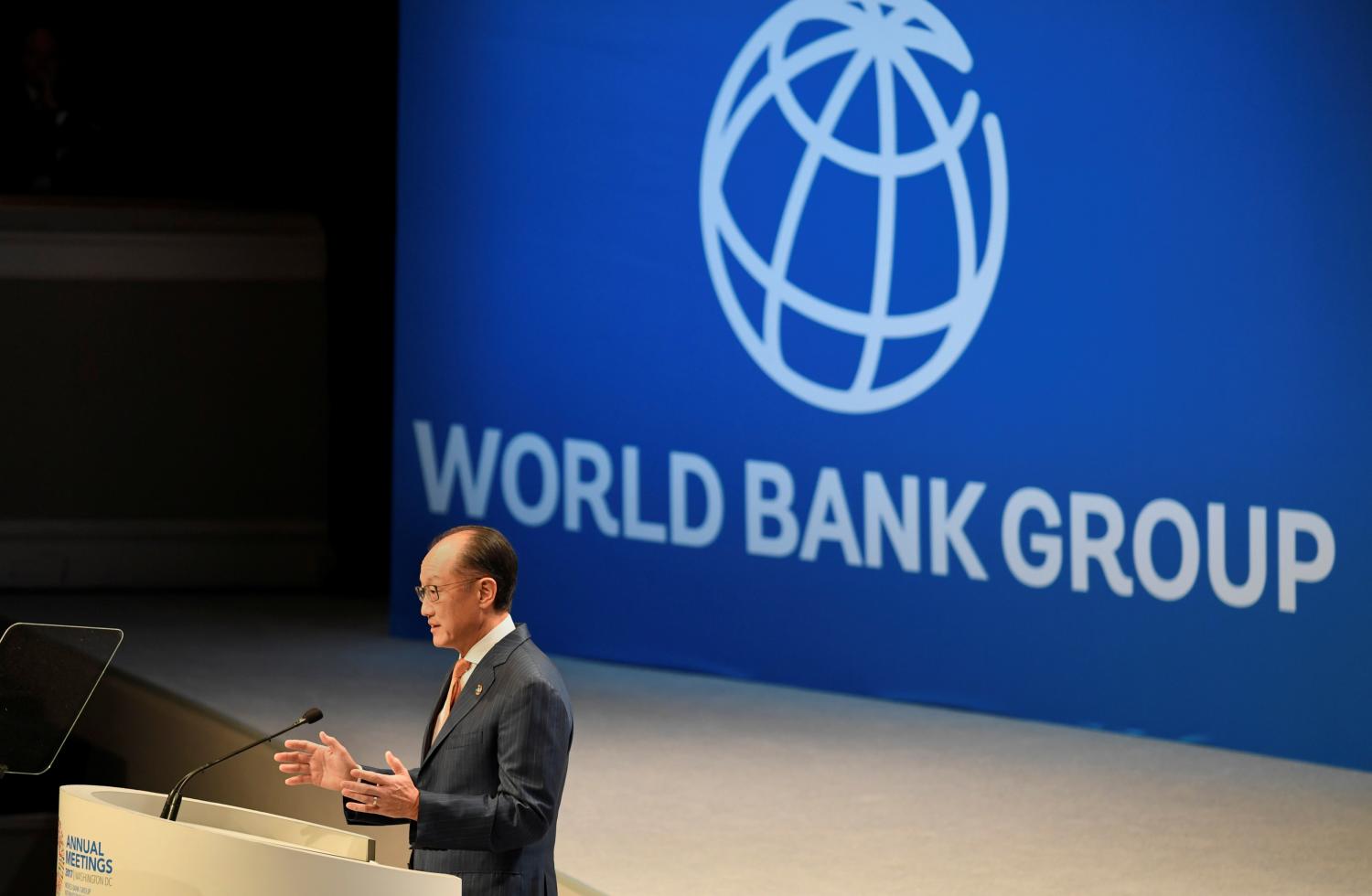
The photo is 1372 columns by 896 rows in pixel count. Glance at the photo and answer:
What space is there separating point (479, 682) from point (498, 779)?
134 mm

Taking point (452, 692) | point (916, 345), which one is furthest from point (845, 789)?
point (452, 692)

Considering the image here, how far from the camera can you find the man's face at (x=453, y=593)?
2.93 metres

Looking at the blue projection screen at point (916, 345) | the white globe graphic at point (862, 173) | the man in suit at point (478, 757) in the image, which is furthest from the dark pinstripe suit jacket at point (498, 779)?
the white globe graphic at point (862, 173)

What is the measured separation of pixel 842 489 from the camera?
20.7 ft

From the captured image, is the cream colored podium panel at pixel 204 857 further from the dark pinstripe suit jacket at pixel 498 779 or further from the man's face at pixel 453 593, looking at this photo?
the man's face at pixel 453 593

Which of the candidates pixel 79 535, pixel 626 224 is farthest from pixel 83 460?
pixel 626 224

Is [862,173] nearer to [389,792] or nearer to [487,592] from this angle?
[487,592]

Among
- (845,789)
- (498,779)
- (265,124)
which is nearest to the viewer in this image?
(498,779)

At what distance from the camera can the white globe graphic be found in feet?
19.8

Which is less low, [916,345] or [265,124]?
[265,124]

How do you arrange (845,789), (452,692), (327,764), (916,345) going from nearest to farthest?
(327,764) < (452,692) < (845,789) < (916,345)

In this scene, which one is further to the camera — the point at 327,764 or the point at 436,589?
the point at 436,589

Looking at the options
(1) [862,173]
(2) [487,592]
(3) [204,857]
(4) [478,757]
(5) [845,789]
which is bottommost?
(5) [845,789]

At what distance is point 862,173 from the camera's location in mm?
6230
